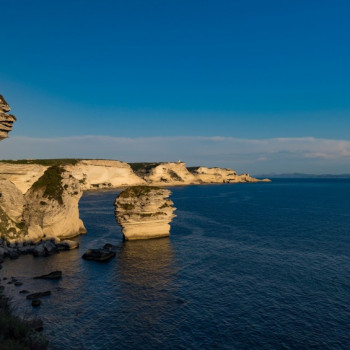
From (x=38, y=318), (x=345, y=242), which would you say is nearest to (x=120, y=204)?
(x=38, y=318)

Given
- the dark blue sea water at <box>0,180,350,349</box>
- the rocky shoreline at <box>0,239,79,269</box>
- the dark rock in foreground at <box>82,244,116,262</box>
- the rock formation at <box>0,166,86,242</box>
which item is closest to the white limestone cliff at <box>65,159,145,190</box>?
the rock formation at <box>0,166,86,242</box>

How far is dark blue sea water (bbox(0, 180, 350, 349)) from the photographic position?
24453mm

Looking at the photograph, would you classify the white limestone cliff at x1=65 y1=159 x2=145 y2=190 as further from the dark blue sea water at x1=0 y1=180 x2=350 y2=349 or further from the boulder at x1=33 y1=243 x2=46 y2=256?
the boulder at x1=33 y1=243 x2=46 y2=256

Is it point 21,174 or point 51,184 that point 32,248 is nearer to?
point 51,184

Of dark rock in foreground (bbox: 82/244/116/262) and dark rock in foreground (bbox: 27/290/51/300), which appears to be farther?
dark rock in foreground (bbox: 82/244/116/262)

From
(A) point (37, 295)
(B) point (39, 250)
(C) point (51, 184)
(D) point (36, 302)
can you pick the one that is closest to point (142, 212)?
(B) point (39, 250)

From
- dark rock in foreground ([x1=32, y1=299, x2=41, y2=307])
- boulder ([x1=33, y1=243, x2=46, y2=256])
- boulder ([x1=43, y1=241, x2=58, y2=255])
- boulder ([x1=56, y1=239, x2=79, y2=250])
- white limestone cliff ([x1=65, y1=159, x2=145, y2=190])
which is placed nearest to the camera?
dark rock in foreground ([x1=32, y1=299, x2=41, y2=307])

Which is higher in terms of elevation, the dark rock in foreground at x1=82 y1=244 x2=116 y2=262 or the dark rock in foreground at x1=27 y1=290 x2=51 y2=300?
the dark rock in foreground at x1=82 y1=244 x2=116 y2=262

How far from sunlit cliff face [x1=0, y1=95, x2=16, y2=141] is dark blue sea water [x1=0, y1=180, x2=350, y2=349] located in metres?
17.0

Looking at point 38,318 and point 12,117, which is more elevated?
point 12,117

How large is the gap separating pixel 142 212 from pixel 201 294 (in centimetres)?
2667

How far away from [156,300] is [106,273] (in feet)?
36.5

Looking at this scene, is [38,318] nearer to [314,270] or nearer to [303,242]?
[314,270]

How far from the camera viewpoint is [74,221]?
62938mm
